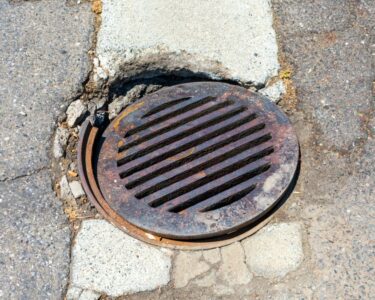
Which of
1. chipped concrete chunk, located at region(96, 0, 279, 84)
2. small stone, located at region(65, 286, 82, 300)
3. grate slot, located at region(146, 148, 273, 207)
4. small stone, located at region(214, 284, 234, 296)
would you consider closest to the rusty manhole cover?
grate slot, located at region(146, 148, 273, 207)

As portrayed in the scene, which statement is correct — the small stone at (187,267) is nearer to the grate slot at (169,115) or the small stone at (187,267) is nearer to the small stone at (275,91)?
the grate slot at (169,115)

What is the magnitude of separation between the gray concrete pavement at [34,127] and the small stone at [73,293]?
29 mm

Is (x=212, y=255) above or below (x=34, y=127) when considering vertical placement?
below

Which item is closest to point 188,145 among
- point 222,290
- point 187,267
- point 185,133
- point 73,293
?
point 185,133

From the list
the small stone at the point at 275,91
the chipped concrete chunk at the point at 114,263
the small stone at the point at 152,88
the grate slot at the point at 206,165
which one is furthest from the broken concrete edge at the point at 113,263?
the small stone at the point at 275,91

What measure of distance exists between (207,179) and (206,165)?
74 millimetres

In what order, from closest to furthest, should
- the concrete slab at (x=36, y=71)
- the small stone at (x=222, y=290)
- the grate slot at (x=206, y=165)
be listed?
the small stone at (x=222, y=290) → the grate slot at (x=206, y=165) → the concrete slab at (x=36, y=71)

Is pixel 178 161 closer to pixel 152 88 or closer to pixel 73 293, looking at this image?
pixel 152 88

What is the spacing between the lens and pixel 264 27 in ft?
9.70

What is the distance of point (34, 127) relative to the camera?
2.64 meters

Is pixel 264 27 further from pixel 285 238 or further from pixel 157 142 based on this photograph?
pixel 285 238

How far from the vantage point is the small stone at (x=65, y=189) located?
96.3 inches

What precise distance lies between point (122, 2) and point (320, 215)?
60.7 inches

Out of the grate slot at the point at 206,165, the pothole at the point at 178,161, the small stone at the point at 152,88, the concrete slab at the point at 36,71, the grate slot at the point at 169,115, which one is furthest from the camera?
the small stone at the point at 152,88
